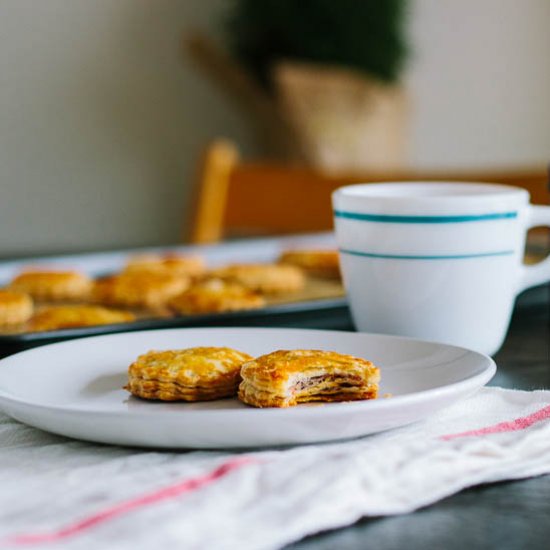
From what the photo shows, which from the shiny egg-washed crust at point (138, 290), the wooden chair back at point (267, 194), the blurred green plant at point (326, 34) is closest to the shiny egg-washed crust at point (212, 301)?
the shiny egg-washed crust at point (138, 290)

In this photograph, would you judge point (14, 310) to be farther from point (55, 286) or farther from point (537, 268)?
point (537, 268)

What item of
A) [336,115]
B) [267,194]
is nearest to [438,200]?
[267,194]

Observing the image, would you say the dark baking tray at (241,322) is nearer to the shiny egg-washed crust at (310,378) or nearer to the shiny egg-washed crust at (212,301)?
the shiny egg-washed crust at (212,301)

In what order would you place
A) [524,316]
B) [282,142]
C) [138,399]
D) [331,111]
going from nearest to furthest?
[138,399]
[524,316]
[331,111]
[282,142]

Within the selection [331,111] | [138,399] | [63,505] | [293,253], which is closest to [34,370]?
[138,399]

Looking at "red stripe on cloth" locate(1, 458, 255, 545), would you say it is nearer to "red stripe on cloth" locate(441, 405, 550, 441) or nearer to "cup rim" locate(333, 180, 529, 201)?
"red stripe on cloth" locate(441, 405, 550, 441)

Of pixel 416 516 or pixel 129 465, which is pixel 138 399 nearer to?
pixel 129 465
